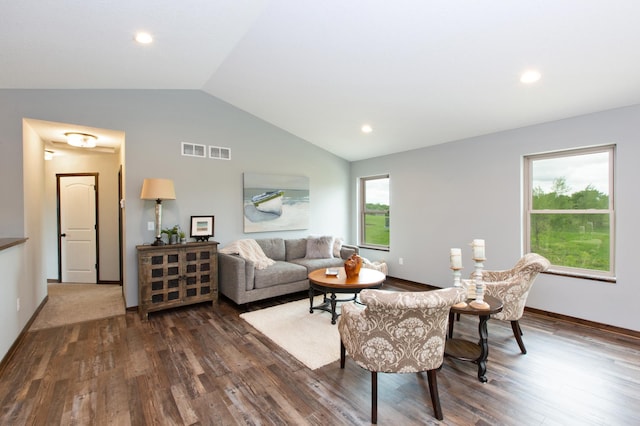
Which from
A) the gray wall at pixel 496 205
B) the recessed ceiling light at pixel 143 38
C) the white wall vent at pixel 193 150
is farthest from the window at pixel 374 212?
the recessed ceiling light at pixel 143 38

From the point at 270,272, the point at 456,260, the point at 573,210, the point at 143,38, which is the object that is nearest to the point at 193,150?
the point at 143,38

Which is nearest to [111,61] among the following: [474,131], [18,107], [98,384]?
[18,107]

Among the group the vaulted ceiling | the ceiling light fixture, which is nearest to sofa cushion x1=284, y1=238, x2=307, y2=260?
the vaulted ceiling

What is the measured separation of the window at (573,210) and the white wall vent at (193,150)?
14.6 feet

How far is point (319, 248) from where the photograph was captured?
5.12 metres

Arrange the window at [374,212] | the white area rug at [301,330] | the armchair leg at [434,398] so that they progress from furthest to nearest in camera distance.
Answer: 1. the window at [374,212]
2. the white area rug at [301,330]
3. the armchair leg at [434,398]

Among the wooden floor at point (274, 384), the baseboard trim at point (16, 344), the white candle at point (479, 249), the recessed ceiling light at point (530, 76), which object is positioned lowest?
the wooden floor at point (274, 384)

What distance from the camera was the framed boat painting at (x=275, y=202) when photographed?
488cm

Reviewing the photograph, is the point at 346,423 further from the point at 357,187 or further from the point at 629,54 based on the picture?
the point at 357,187

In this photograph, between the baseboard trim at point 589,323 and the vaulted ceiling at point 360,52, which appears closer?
the vaulted ceiling at point 360,52

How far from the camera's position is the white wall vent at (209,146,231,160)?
4521 mm

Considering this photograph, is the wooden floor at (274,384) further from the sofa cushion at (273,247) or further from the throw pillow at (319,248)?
the throw pillow at (319,248)

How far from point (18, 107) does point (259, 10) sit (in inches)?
114

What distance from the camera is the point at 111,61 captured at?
9.70 feet
